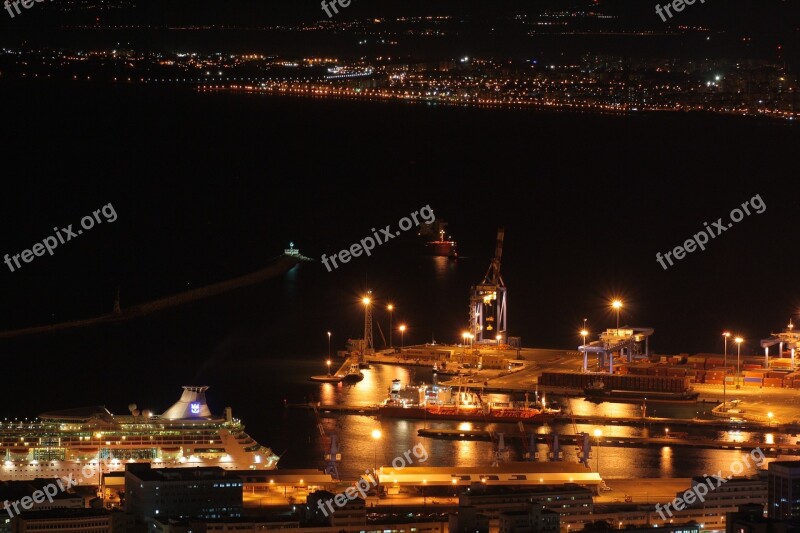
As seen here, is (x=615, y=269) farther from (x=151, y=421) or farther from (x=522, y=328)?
(x=151, y=421)

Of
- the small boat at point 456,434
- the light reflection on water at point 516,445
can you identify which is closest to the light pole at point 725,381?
the light reflection on water at point 516,445

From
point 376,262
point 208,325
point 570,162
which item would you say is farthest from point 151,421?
point 570,162

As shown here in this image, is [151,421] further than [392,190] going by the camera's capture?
No

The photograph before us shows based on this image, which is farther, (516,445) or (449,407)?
(449,407)

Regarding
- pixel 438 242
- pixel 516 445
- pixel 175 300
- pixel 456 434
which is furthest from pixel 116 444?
pixel 438 242

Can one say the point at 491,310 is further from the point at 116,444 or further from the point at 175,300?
the point at 116,444

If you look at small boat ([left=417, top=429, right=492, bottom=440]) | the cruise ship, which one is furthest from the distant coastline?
the cruise ship

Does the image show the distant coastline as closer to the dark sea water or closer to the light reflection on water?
the dark sea water
